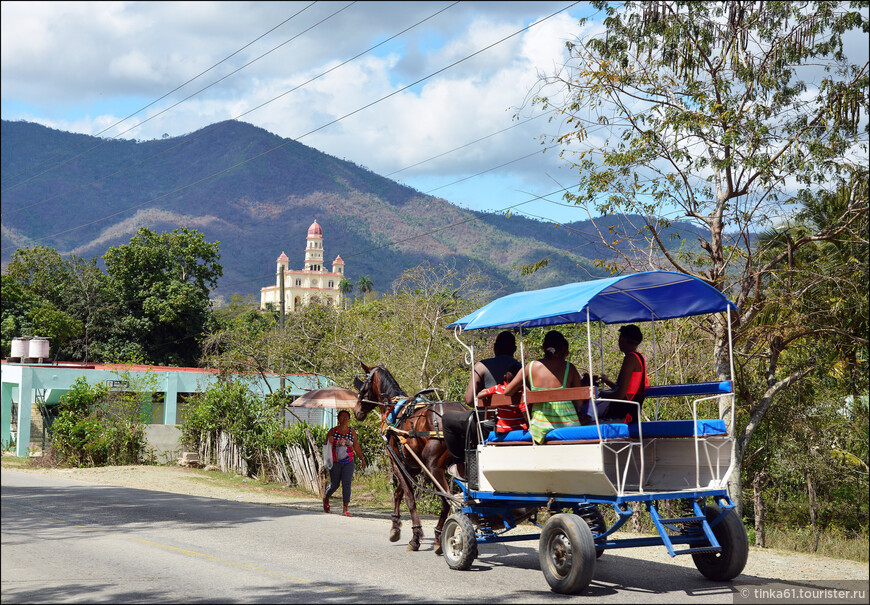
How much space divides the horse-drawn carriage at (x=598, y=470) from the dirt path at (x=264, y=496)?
4.44ft

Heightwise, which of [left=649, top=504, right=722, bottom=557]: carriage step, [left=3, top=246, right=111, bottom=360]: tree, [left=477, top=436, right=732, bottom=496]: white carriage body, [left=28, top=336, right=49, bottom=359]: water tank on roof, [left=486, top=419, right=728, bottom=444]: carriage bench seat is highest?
[left=3, top=246, right=111, bottom=360]: tree

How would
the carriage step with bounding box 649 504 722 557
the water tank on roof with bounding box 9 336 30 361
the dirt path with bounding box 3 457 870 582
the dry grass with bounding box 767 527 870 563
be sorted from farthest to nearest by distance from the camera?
the water tank on roof with bounding box 9 336 30 361 → the dry grass with bounding box 767 527 870 563 → the dirt path with bounding box 3 457 870 582 → the carriage step with bounding box 649 504 722 557

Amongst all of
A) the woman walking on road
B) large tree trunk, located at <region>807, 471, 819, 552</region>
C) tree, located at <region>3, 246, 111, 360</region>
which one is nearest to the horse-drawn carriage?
large tree trunk, located at <region>807, 471, 819, 552</region>

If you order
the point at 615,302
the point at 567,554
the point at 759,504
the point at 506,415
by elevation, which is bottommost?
the point at 759,504

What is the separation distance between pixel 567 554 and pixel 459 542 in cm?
178

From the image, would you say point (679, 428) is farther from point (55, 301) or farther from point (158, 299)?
point (55, 301)

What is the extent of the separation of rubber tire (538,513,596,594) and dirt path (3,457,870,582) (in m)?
2.40

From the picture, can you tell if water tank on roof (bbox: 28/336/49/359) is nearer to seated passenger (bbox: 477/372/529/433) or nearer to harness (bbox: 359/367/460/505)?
harness (bbox: 359/367/460/505)

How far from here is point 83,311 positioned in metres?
59.0

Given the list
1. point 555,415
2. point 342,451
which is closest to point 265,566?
point 555,415

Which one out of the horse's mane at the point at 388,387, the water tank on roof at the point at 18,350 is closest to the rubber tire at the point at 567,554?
the horse's mane at the point at 388,387

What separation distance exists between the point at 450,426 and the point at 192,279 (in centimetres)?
5587

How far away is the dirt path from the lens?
949cm

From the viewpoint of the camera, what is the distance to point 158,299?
5931 cm
